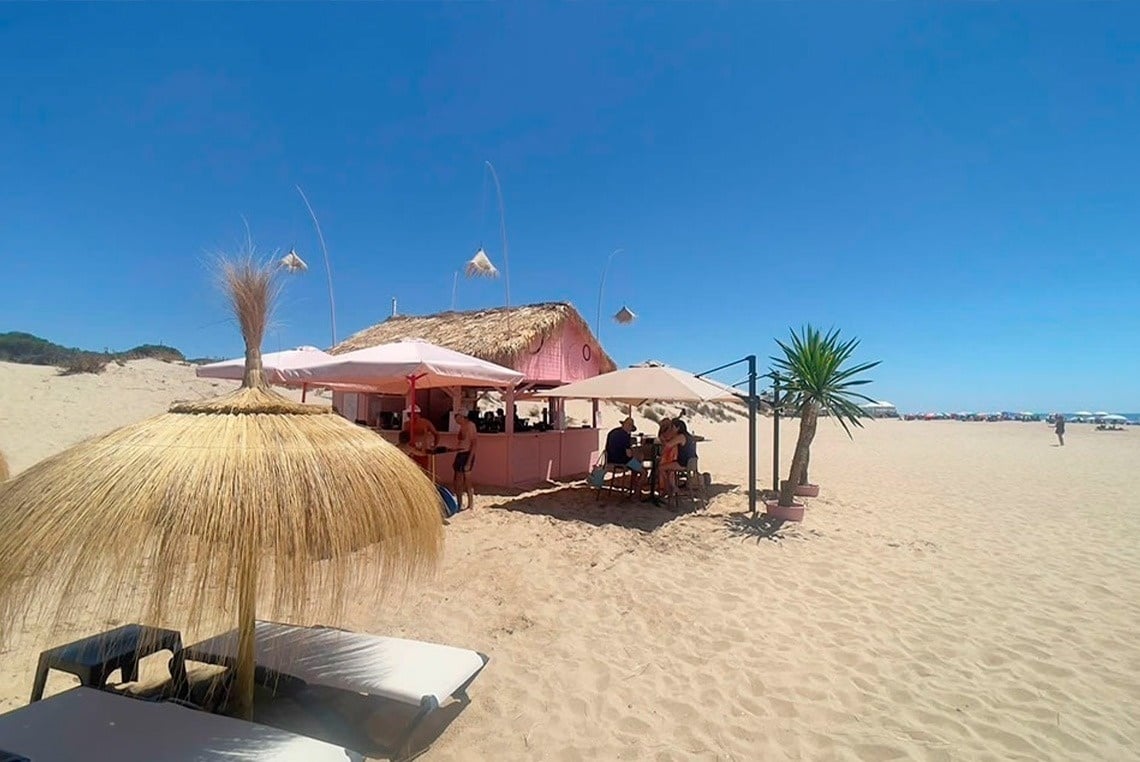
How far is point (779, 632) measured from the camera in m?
4.25

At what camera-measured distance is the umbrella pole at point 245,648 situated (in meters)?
2.32

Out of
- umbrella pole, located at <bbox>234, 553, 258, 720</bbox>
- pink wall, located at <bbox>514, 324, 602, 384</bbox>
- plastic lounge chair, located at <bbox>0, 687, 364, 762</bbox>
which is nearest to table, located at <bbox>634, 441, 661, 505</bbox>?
pink wall, located at <bbox>514, 324, 602, 384</bbox>

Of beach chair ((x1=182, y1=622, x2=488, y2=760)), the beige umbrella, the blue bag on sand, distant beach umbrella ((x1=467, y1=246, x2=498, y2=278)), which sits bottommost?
beach chair ((x1=182, y1=622, x2=488, y2=760))

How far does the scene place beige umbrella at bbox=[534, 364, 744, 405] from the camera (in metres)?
8.02

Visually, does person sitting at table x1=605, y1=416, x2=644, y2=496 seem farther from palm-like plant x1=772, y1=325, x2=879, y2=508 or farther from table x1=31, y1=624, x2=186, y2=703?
table x1=31, y1=624, x2=186, y2=703

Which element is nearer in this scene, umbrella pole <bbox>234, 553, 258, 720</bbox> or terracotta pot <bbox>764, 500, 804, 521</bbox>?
umbrella pole <bbox>234, 553, 258, 720</bbox>

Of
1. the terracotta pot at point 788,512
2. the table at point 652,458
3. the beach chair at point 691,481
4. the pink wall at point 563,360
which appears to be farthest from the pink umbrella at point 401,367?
the terracotta pot at point 788,512

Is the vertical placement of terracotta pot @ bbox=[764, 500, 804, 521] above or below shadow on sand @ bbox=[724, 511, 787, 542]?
above

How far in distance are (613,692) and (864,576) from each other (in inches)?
139

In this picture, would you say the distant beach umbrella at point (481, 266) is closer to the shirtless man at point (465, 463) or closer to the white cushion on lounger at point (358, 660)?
the shirtless man at point (465, 463)

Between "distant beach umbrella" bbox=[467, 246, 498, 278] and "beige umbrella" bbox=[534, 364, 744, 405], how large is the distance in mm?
6194

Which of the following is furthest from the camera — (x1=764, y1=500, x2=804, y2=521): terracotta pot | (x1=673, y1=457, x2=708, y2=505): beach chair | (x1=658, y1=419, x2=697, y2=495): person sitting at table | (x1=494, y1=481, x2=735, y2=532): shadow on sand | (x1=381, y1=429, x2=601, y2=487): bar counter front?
(x1=381, y1=429, x2=601, y2=487): bar counter front

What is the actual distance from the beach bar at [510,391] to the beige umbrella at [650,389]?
1524mm

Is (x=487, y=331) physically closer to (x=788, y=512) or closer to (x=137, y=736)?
(x=788, y=512)
